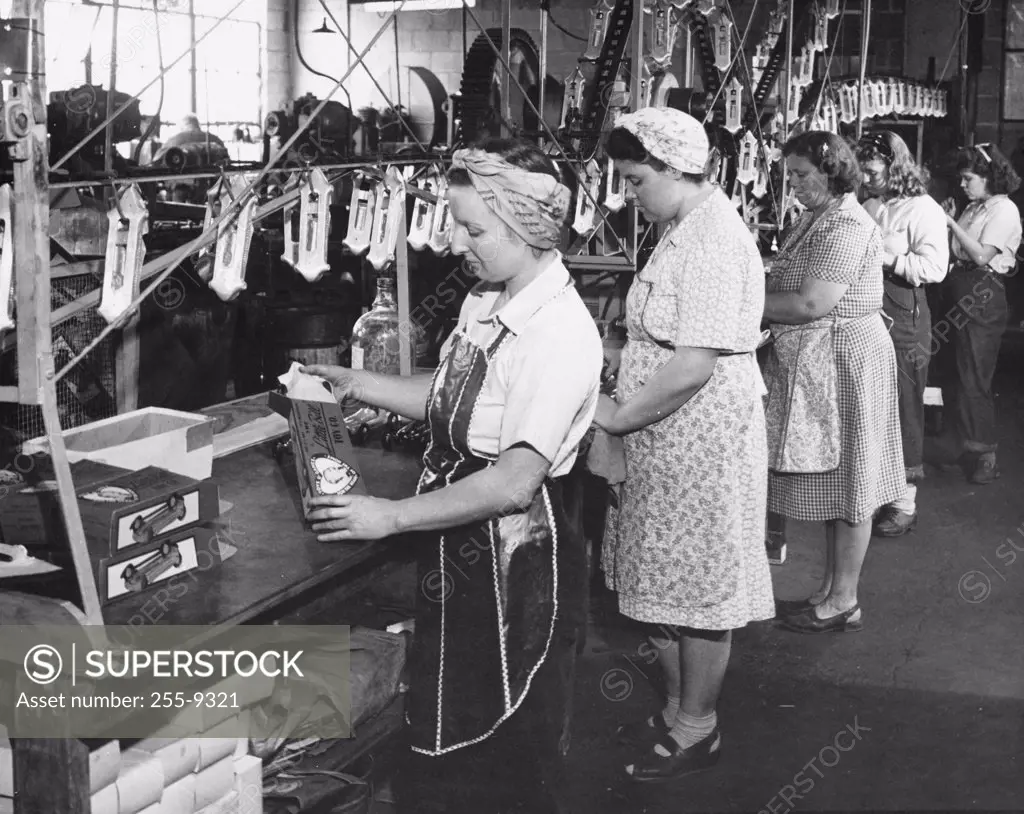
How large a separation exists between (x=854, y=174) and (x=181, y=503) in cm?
232

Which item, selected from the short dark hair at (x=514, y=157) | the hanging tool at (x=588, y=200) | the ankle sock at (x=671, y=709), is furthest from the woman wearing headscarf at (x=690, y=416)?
the hanging tool at (x=588, y=200)

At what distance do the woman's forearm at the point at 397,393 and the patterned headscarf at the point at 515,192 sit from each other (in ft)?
1.70

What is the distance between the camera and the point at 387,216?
304cm

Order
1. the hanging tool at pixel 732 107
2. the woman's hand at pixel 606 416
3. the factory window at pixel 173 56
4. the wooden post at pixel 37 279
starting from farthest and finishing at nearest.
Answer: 1. the factory window at pixel 173 56
2. the hanging tool at pixel 732 107
3. the woman's hand at pixel 606 416
4. the wooden post at pixel 37 279

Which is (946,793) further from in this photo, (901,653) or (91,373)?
(91,373)

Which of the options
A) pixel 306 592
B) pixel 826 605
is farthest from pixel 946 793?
pixel 306 592

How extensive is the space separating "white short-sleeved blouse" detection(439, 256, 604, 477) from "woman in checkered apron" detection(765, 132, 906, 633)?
5.59 feet

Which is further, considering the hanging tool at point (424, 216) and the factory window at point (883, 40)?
the factory window at point (883, 40)

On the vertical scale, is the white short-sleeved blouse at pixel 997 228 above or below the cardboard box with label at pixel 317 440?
above

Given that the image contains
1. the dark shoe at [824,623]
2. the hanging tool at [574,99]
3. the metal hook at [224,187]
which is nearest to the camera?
the metal hook at [224,187]

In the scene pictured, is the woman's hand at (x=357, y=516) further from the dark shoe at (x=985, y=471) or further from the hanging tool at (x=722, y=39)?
the dark shoe at (x=985, y=471)

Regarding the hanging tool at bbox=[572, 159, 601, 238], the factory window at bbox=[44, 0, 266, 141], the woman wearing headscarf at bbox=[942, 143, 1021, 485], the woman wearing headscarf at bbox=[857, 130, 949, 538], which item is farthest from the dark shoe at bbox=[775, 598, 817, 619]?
the factory window at bbox=[44, 0, 266, 141]

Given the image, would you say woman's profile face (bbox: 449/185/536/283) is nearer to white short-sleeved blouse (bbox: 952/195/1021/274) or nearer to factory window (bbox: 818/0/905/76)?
white short-sleeved blouse (bbox: 952/195/1021/274)

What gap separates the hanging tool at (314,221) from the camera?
2.69 m
